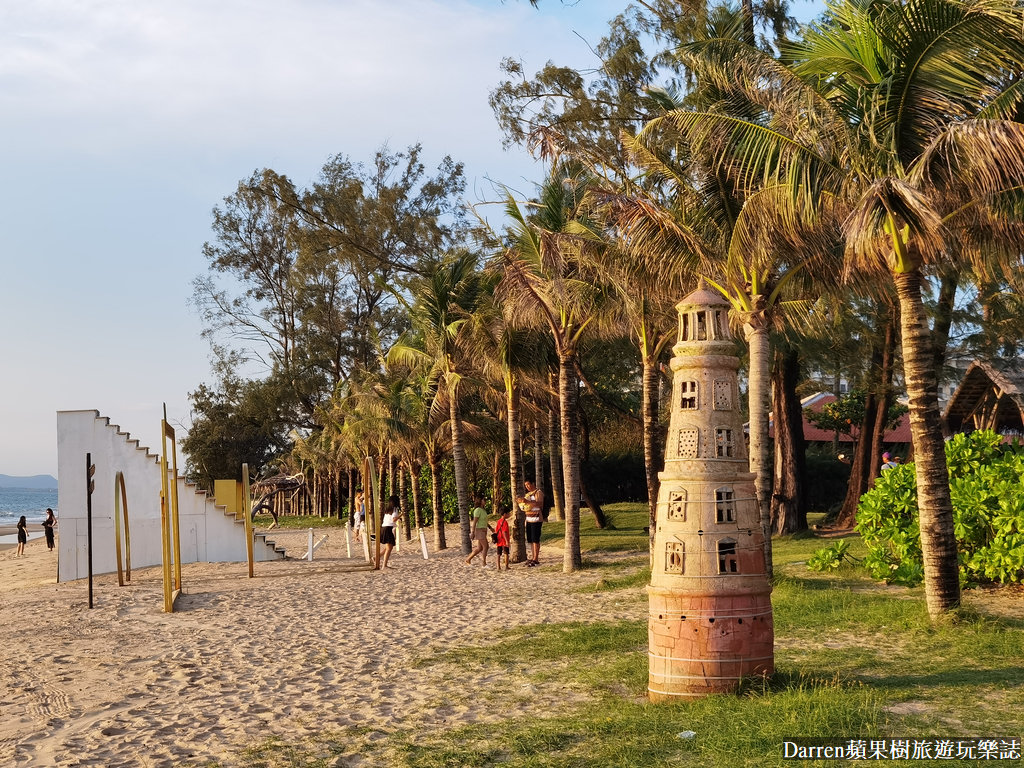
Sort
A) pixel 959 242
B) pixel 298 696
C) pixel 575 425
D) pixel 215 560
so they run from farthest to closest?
1. pixel 215 560
2. pixel 575 425
3. pixel 959 242
4. pixel 298 696

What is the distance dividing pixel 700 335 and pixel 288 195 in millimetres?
39447

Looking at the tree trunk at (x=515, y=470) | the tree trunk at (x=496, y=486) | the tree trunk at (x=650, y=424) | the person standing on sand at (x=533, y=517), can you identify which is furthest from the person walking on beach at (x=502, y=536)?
the tree trunk at (x=496, y=486)

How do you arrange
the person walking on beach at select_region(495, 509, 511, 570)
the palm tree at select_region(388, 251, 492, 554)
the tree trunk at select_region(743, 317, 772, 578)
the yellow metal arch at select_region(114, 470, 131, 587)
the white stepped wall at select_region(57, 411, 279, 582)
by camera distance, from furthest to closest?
the palm tree at select_region(388, 251, 492, 554) → the white stepped wall at select_region(57, 411, 279, 582) → the person walking on beach at select_region(495, 509, 511, 570) → the yellow metal arch at select_region(114, 470, 131, 587) → the tree trunk at select_region(743, 317, 772, 578)

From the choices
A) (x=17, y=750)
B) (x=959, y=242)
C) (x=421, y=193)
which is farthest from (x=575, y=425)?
(x=421, y=193)

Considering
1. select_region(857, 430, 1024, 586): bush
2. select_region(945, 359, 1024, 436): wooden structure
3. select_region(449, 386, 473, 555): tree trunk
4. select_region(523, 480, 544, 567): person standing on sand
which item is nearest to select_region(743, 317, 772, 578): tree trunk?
select_region(857, 430, 1024, 586): bush

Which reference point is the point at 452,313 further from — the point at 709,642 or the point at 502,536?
the point at 709,642

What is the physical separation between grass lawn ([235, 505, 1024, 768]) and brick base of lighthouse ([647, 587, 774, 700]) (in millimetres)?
147

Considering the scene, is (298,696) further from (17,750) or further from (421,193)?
(421,193)

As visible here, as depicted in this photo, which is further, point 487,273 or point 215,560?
point 215,560

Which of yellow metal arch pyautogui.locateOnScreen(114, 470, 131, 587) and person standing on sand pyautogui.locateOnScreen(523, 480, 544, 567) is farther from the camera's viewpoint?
person standing on sand pyautogui.locateOnScreen(523, 480, 544, 567)

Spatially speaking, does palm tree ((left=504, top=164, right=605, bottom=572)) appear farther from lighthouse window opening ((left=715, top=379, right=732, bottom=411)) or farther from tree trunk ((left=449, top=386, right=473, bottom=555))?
lighthouse window opening ((left=715, top=379, right=732, bottom=411))

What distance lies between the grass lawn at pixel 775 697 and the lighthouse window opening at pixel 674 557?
0.99 meters

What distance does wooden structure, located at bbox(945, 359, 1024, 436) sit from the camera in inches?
779

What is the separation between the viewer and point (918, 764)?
19.3ft
